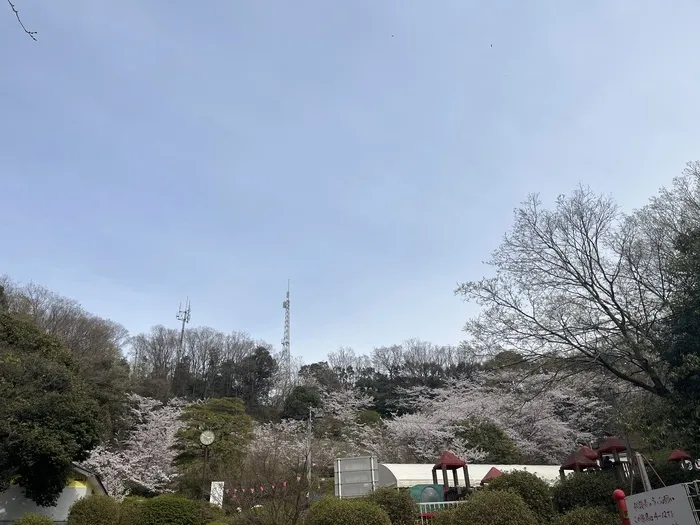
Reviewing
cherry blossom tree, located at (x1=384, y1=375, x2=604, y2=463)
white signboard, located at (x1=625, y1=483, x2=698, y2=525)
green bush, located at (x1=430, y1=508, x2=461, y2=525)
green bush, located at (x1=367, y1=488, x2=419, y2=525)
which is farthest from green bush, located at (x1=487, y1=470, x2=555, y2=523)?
cherry blossom tree, located at (x1=384, y1=375, x2=604, y2=463)

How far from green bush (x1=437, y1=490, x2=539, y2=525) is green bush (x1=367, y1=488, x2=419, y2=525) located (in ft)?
4.13

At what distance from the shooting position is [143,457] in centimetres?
2497

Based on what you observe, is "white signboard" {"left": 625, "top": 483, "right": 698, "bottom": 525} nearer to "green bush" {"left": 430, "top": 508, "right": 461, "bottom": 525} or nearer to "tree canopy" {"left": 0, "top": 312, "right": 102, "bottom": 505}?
"green bush" {"left": 430, "top": 508, "right": 461, "bottom": 525}

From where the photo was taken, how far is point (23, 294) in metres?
32.8

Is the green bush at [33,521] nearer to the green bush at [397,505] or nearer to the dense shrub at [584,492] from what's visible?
the green bush at [397,505]

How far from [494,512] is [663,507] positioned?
4779 millimetres

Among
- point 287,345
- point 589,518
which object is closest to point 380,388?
point 287,345

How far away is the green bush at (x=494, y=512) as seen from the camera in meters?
8.64

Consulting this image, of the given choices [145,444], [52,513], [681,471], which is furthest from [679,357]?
[145,444]

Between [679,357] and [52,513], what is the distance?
19119 millimetres

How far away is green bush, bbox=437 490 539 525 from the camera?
864cm

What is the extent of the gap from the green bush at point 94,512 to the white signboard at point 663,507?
1407 cm

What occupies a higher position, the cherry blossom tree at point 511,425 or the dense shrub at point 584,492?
the cherry blossom tree at point 511,425

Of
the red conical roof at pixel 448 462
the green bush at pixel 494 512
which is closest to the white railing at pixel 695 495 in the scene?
the green bush at pixel 494 512
